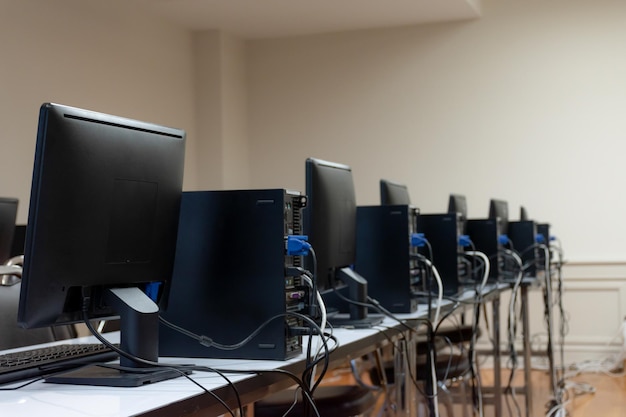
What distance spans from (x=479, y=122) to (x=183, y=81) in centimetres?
229

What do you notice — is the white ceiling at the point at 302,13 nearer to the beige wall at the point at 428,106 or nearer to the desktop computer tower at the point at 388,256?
the beige wall at the point at 428,106

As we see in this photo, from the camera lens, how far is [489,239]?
13.8 feet

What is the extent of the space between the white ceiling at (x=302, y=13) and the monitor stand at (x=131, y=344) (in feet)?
15.5

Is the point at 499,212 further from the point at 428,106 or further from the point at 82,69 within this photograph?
the point at 82,69

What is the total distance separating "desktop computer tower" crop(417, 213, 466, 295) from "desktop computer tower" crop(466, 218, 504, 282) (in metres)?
0.59

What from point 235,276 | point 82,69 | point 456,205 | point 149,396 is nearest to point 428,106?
point 456,205

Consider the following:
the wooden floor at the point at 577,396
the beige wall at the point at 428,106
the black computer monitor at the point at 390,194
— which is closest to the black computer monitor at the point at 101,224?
the black computer monitor at the point at 390,194

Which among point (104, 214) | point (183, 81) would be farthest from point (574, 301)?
point (104, 214)

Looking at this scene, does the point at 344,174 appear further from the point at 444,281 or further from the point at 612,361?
the point at 612,361

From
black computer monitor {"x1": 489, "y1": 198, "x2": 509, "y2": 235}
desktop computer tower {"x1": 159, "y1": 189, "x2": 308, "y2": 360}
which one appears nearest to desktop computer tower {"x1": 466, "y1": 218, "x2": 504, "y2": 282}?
black computer monitor {"x1": 489, "y1": 198, "x2": 509, "y2": 235}

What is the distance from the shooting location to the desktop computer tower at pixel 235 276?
183 centimetres

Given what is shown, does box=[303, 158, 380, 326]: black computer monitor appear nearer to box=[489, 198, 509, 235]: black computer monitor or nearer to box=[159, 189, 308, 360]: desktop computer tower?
box=[159, 189, 308, 360]: desktop computer tower

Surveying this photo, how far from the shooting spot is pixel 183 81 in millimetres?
6574

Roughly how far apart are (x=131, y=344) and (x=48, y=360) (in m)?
0.23
